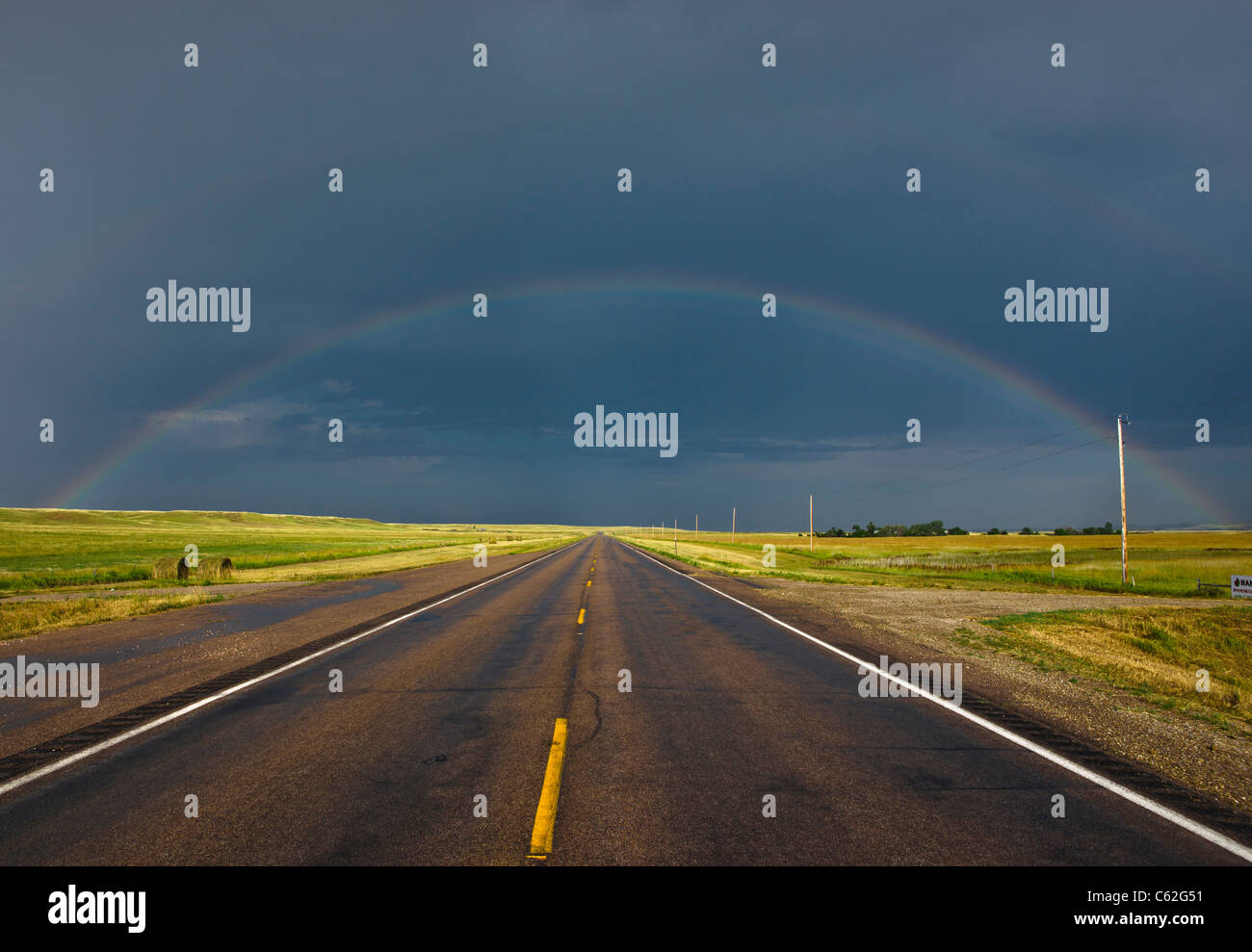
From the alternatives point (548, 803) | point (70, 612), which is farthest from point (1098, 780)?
point (70, 612)

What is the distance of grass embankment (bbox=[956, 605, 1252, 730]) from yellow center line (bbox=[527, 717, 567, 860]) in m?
7.15

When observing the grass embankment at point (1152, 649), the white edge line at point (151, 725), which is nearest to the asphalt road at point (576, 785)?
the white edge line at point (151, 725)

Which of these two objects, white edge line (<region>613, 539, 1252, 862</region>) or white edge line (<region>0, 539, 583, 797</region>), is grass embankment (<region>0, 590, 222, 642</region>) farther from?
white edge line (<region>613, 539, 1252, 862</region>)

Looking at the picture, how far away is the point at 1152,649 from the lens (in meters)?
14.3

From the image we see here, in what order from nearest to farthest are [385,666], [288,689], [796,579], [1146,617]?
[288,689], [385,666], [1146,617], [796,579]

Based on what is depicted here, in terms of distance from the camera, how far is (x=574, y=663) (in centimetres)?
1023

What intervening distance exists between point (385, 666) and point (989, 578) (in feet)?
113

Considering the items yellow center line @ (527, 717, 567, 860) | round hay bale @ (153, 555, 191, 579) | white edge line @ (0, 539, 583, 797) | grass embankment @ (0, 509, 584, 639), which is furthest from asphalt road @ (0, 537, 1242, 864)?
round hay bale @ (153, 555, 191, 579)

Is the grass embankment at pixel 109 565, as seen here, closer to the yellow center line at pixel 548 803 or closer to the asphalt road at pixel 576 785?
the asphalt road at pixel 576 785

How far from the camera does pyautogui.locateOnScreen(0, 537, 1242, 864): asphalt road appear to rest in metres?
4.08

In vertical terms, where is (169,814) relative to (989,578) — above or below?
above

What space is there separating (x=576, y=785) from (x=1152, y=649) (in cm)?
1528
